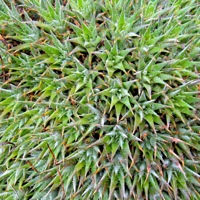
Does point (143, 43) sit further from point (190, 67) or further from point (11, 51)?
point (11, 51)

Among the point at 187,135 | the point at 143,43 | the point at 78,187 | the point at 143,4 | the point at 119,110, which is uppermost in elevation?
the point at 143,4

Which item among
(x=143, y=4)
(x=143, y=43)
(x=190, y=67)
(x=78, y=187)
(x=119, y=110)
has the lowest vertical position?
(x=78, y=187)

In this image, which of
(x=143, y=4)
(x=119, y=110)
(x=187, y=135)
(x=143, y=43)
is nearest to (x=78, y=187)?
(x=119, y=110)

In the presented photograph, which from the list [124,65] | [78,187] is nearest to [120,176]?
[78,187]

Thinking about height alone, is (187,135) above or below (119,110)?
below

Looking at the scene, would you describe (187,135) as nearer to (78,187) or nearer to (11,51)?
(78,187)

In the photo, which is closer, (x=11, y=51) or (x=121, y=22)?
(x=121, y=22)
